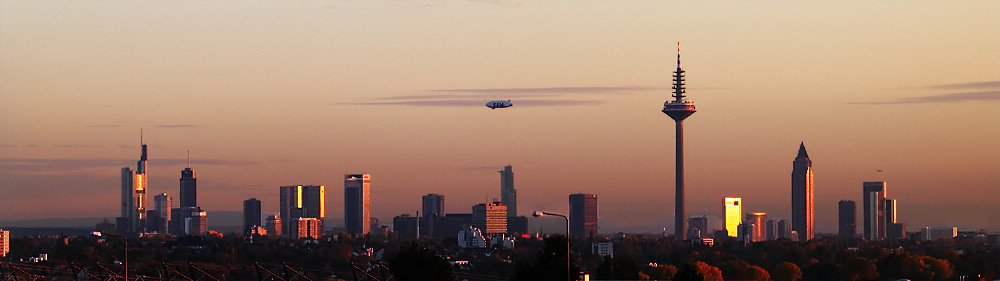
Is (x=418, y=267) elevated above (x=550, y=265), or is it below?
below

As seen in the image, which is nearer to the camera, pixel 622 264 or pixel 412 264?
pixel 412 264

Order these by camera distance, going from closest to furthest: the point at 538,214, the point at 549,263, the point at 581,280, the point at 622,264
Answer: the point at 538,214 < the point at 549,263 < the point at 581,280 < the point at 622,264

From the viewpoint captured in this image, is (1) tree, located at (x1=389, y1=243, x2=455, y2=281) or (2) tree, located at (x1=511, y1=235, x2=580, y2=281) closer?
(2) tree, located at (x1=511, y1=235, x2=580, y2=281)

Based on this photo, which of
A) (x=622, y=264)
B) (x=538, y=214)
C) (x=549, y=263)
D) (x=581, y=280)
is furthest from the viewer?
(x=622, y=264)

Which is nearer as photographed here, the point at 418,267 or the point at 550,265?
the point at 550,265

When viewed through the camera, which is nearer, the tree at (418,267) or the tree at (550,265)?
the tree at (550,265)

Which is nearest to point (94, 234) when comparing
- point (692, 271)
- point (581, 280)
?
point (581, 280)

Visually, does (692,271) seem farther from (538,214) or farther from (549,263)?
(538,214)
